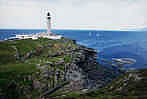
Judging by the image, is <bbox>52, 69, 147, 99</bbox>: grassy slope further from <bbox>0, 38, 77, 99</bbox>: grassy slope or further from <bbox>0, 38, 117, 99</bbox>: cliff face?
<bbox>0, 38, 77, 99</bbox>: grassy slope

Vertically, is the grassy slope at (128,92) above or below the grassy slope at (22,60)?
below

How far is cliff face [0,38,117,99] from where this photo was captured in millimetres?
52000

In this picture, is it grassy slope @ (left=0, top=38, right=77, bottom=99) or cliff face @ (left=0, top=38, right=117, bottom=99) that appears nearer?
cliff face @ (left=0, top=38, right=117, bottom=99)

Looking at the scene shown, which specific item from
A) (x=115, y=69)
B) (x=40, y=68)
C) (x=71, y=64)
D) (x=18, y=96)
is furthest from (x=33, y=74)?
(x=115, y=69)

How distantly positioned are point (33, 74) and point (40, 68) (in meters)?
4.95

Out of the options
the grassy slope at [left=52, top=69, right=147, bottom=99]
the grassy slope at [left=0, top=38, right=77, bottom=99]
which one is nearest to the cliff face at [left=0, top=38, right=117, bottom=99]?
the grassy slope at [left=0, top=38, right=77, bottom=99]

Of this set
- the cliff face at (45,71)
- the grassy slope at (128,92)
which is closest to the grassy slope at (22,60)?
the cliff face at (45,71)

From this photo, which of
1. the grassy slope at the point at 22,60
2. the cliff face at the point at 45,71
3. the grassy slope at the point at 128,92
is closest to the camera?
the grassy slope at the point at 128,92

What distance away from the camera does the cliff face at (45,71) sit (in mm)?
52000

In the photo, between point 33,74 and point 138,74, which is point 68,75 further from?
point 138,74

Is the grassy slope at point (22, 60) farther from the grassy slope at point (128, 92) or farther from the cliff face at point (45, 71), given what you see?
the grassy slope at point (128, 92)

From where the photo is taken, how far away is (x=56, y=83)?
60312mm

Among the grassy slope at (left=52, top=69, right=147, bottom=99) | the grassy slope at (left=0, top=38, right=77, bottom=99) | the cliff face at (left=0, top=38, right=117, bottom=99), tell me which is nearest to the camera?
the grassy slope at (left=52, top=69, right=147, bottom=99)

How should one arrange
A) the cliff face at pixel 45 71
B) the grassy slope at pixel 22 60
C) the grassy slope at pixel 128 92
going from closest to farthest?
the grassy slope at pixel 128 92
the cliff face at pixel 45 71
the grassy slope at pixel 22 60
